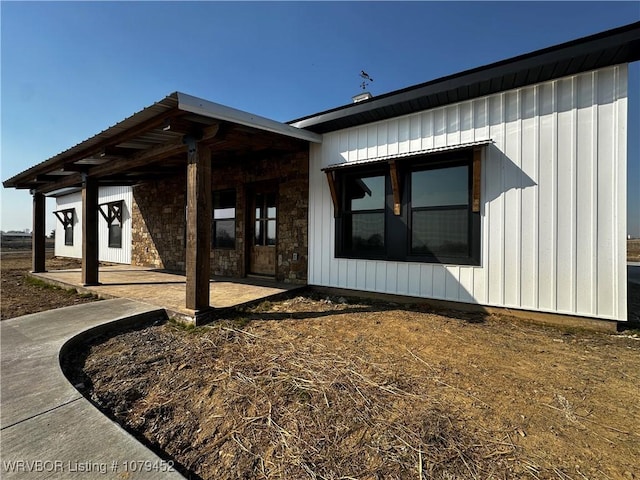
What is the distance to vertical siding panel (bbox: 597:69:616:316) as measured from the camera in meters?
3.20

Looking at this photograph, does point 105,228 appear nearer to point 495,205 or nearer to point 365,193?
point 365,193

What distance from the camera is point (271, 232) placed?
6473 millimetres

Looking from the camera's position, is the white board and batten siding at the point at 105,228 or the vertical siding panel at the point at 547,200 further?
the white board and batten siding at the point at 105,228

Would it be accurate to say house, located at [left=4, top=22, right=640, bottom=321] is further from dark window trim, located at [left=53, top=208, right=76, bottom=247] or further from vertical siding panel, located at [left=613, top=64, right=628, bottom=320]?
dark window trim, located at [left=53, top=208, right=76, bottom=247]

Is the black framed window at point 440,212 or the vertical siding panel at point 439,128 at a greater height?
the vertical siding panel at point 439,128

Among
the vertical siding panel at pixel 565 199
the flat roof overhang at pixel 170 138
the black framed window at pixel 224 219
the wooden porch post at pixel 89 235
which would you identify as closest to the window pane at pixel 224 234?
the black framed window at pixel 224 219

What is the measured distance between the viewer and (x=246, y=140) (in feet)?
13.8

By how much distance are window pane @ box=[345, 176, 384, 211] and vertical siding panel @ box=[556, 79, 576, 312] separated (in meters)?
2.32

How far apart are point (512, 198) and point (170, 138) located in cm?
508

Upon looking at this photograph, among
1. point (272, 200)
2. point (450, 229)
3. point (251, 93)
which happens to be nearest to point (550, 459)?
point (450, 229)

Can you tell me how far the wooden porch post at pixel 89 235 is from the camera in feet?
18.9

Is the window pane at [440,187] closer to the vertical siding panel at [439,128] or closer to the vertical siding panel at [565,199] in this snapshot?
the vertical siding panel at [439,128]

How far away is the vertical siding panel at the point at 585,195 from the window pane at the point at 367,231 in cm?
249

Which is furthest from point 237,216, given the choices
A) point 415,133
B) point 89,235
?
point 415,133
